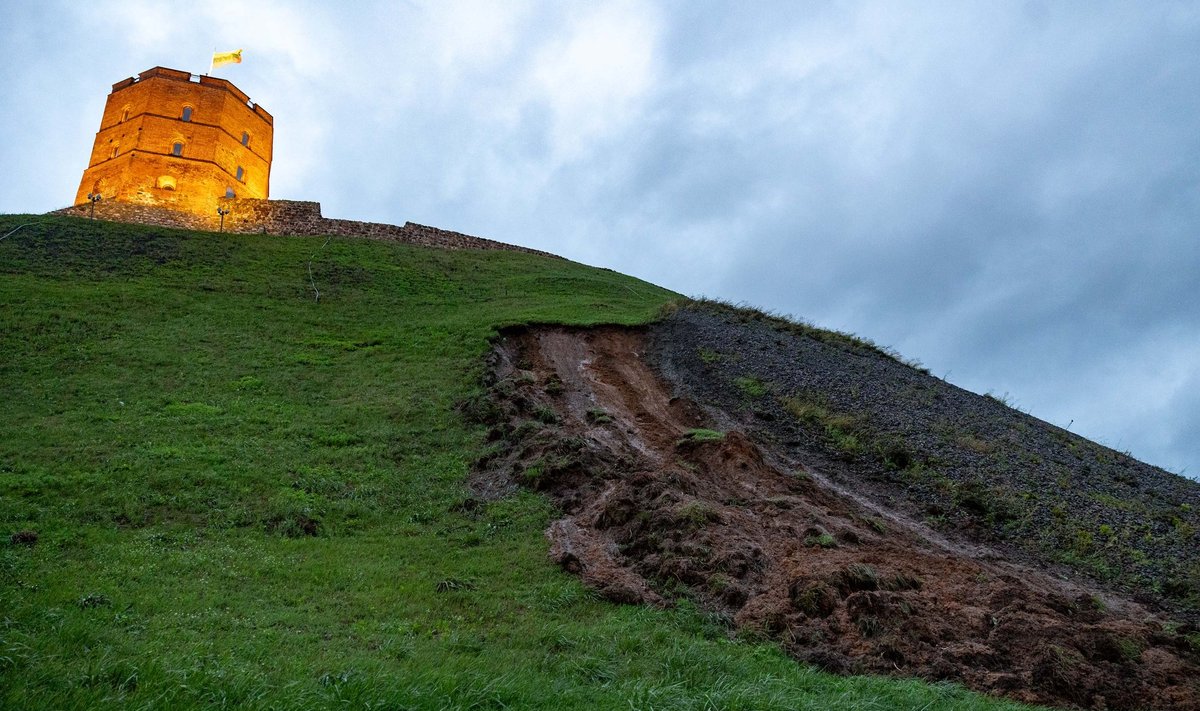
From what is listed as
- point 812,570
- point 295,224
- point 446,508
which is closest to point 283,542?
point 446,508

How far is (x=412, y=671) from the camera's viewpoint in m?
6.02

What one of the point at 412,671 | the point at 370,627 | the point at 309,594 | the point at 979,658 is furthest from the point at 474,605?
the point at 979,658

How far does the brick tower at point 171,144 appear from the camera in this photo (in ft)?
141

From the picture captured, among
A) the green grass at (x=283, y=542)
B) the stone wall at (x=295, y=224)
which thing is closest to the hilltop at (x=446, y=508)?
the green grass at (x=283, y=542)

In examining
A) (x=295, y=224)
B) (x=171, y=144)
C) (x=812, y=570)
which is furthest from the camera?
(x=171, y=144)

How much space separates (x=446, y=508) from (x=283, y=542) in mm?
2814

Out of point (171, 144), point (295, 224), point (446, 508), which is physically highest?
point (171, 144)

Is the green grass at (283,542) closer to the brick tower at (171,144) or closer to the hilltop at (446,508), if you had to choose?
the hilltop at (446,508)

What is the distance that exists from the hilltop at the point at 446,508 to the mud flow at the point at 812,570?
3.0 inches

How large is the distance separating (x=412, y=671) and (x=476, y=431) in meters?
10.1

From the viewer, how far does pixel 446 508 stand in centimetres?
1221

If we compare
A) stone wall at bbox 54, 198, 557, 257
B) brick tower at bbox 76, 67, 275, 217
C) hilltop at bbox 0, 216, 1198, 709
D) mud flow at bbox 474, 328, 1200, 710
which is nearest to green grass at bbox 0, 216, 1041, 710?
hilltop at bbox 0, 216, 1198, 709

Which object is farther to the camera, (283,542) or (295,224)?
(295,224)

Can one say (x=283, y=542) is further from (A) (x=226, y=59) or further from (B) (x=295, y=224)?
(A) (x=226, y=59)
